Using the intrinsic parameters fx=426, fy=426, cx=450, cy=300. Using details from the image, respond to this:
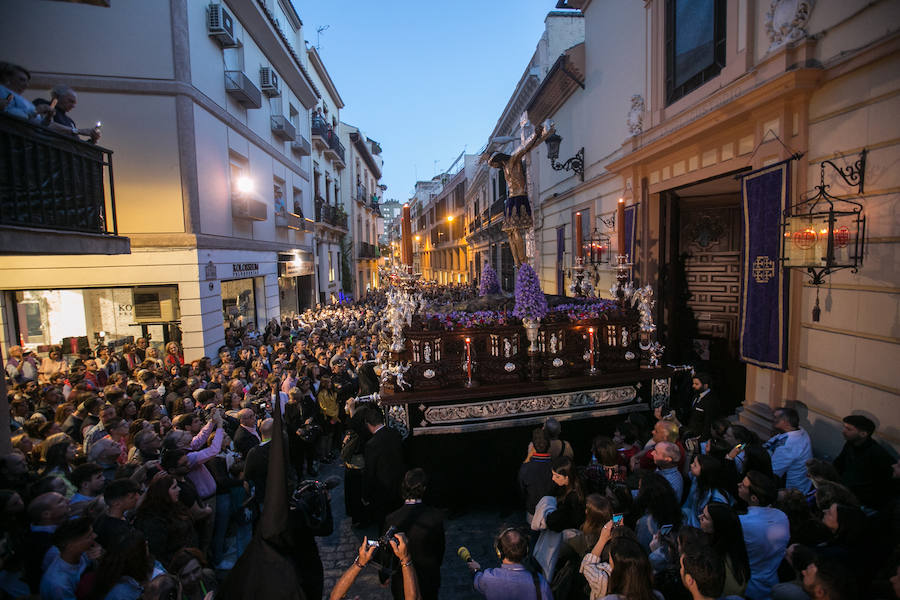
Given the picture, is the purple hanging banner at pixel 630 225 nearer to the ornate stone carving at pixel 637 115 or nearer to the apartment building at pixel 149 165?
the ornate stone carving at pixel 637 115

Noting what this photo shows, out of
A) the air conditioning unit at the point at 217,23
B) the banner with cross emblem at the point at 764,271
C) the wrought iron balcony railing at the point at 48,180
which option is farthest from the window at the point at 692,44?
the air conditioning unit at the point at 217,23

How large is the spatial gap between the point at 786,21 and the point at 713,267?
5310 mm

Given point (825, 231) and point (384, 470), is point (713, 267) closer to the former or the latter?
point (825, 231)

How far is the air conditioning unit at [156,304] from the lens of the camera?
11469mm

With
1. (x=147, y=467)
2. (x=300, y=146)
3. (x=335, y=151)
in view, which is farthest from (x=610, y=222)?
(x=335, y=151)

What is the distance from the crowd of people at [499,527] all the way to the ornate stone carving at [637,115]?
5.84 metres

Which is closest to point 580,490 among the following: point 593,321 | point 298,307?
point 593,321

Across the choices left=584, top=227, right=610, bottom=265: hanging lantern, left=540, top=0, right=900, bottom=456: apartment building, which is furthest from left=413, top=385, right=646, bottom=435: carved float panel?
left=584, top=227, right=610, bottom=265: hanging lantern

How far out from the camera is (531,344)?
20.0ft

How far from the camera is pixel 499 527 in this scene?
17.6ft

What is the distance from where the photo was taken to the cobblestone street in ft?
14.7

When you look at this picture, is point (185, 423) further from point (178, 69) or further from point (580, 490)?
point (178, 69)

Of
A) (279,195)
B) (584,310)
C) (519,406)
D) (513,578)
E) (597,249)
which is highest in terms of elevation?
(279,195)

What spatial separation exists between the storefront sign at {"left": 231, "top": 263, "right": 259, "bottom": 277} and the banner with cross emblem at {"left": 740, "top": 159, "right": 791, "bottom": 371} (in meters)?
13.1
